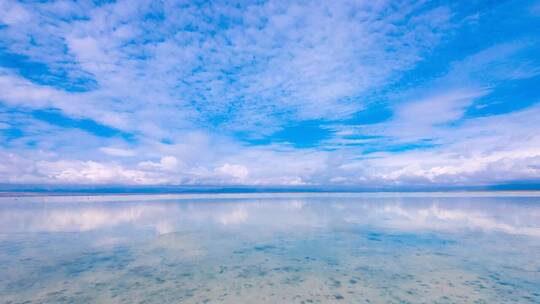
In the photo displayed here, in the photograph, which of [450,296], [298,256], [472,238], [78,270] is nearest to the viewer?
[450,296]

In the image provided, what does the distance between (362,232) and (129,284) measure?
89.1 ft

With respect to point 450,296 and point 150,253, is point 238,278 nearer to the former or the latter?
point 150,253

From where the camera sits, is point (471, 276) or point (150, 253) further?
point (150, 253)

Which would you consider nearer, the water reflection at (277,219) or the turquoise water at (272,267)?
the turquoise water at (272,267)

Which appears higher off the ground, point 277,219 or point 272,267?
point 277,219

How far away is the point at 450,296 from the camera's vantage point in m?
14.2

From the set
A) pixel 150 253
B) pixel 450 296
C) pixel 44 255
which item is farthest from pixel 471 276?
pixel 44 255

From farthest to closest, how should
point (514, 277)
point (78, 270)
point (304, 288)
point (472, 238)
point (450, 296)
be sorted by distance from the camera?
point (472, 238)
point (78, 270)
point (514, 277)
point (304, 288)
point (450, 296)

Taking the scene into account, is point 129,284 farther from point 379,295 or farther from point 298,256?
point 379,295

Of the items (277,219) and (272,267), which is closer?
(272,267)

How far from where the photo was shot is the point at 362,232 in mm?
33875

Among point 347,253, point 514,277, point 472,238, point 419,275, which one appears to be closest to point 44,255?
point 347,253

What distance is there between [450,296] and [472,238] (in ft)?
66.0

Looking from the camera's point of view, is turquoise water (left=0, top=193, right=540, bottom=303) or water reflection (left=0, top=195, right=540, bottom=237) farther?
water reflection (left=0, top=195, right=540, bottom=237)
